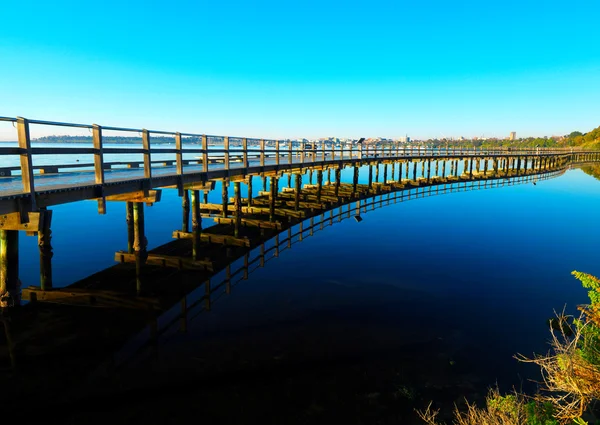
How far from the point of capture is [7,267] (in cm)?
891

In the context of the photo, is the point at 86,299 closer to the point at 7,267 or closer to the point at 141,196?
the point at 7,267

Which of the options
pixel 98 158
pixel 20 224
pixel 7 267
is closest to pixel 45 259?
pixel 7 267

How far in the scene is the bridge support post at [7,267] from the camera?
29.0ft

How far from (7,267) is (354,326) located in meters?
8.29

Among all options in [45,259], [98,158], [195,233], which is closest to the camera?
[98,158]

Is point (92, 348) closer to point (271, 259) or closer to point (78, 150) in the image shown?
point (78, 150)

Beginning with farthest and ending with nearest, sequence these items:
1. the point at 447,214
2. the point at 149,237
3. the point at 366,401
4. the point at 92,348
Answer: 1. the point at 447,214
2. the point at 149,237
3. the point at 92,348
4. the point at 366,401

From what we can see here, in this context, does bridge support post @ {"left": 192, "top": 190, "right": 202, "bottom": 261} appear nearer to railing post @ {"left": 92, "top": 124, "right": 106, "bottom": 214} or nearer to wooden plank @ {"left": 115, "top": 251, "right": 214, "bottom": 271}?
wooden plank @ {"left": 115, "top": 251, "right": 214, "bottom": 271}

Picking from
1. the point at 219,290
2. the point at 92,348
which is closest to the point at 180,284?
the point at 219,290

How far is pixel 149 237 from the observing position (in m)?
19.0

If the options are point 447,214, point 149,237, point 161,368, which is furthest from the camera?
point 447,214

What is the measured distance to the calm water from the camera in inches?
247

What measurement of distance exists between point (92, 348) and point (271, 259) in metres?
7.85

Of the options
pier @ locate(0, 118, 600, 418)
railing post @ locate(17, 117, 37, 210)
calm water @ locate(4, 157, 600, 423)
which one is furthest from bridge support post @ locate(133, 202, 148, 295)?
railing post @ locate(17, 117, 37, 210)
